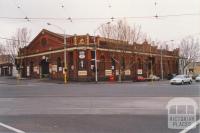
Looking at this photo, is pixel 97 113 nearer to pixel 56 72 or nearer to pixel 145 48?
pixel 56 72

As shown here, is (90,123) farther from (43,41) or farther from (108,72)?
(43,41)

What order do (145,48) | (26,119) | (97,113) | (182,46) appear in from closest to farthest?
(26,119) → (97,113) → (145,48) → (182,46)

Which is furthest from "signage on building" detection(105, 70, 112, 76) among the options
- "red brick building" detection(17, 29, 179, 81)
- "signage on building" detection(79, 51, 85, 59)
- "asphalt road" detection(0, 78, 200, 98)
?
"asphalt road" detection(0, 78, 200, 98)

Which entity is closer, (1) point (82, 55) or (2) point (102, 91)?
(2) point (102, 91)

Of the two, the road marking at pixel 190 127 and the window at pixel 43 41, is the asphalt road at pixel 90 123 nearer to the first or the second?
the road marking at pixel 190 127

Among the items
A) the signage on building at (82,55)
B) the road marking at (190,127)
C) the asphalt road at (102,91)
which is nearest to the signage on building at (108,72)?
the signage on building at (82,55)

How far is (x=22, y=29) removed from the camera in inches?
3012

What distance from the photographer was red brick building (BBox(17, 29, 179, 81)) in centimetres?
6756

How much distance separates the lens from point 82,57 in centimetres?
6712

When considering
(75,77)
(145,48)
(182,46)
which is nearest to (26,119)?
(75,77)

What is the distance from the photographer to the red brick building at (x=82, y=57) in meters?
67.6

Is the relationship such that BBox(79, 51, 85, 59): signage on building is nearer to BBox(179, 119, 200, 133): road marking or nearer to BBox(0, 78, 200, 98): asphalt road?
BBox(0, 78, 200, 98): asphalt road

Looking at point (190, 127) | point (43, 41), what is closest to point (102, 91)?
point (190, 127)

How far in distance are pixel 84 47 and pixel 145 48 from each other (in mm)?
19884
